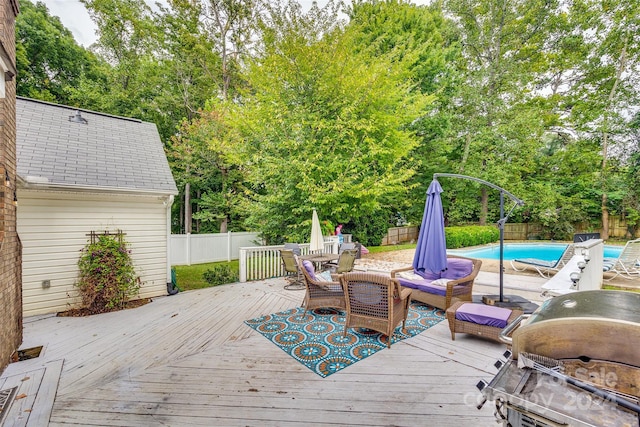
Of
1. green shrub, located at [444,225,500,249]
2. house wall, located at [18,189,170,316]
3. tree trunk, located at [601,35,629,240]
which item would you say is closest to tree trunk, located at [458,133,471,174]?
green shrub, located at [444,225,500,249]

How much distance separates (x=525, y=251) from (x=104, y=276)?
17.1m

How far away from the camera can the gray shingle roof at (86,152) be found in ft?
17.6

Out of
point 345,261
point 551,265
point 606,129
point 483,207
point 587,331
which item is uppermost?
point 606,129

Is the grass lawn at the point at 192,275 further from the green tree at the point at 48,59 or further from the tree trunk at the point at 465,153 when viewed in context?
the tree trunk at the point at 465,153

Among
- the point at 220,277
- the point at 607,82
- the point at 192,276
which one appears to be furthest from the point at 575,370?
the point at 607,82

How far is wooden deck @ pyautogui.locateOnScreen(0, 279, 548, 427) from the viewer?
7.80 ft

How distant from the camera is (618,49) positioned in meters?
15.1

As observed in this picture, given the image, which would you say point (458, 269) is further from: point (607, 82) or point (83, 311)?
point (607, 82)

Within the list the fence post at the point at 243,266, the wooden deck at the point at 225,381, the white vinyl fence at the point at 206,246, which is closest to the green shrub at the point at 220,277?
the fence post at the point at 243,266

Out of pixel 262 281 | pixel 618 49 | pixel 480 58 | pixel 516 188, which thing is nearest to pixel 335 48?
pixel 262 281

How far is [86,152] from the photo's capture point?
6.18m

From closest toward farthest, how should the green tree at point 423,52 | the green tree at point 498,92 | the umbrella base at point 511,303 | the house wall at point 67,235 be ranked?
1. the umbrella base at point 511,303
2. the house wall at point 67,235
3. the green tree at point 423,52
4. the green tree at point 498,92

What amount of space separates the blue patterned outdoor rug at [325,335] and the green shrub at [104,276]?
2826 mm

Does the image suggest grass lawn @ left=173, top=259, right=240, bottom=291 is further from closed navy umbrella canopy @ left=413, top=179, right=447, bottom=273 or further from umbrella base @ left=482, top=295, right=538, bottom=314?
umbrella base @ left=482, top=295, right=538, bottom=314
